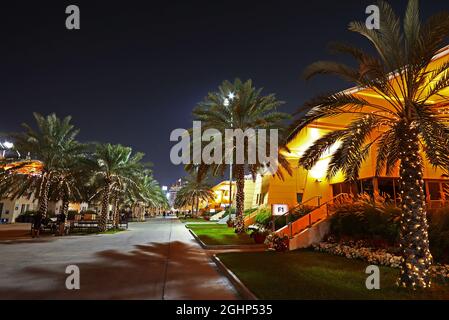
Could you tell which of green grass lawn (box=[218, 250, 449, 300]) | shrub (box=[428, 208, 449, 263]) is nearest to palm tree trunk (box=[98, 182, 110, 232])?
green grass lawn (box=[218, 250, 449, 300])

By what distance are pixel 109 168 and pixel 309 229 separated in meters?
20.7

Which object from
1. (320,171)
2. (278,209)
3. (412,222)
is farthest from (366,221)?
(320,171)

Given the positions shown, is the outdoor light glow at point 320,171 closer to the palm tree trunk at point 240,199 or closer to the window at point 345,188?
the window at point 345,188

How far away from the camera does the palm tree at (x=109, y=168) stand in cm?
2730

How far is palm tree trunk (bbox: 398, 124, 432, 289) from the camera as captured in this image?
285 inches

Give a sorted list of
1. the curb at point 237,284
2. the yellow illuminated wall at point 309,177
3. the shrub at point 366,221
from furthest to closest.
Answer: the yellow illuminated wall at point 309,177 < the shrub at point 366,221 < the curb at point 237,284

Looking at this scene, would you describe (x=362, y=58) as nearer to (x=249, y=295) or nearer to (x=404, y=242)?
(x=404, y=242)

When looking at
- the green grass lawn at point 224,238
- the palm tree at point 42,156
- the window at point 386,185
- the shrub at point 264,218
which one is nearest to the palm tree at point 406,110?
the green grass lawn at point 224,238

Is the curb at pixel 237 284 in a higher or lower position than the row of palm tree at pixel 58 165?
lower

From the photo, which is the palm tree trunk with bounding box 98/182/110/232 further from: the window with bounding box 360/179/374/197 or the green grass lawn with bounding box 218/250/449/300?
the window with bounding box 360/179/374/197

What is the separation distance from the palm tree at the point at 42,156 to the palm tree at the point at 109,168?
2732mm

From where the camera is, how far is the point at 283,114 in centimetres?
2048
